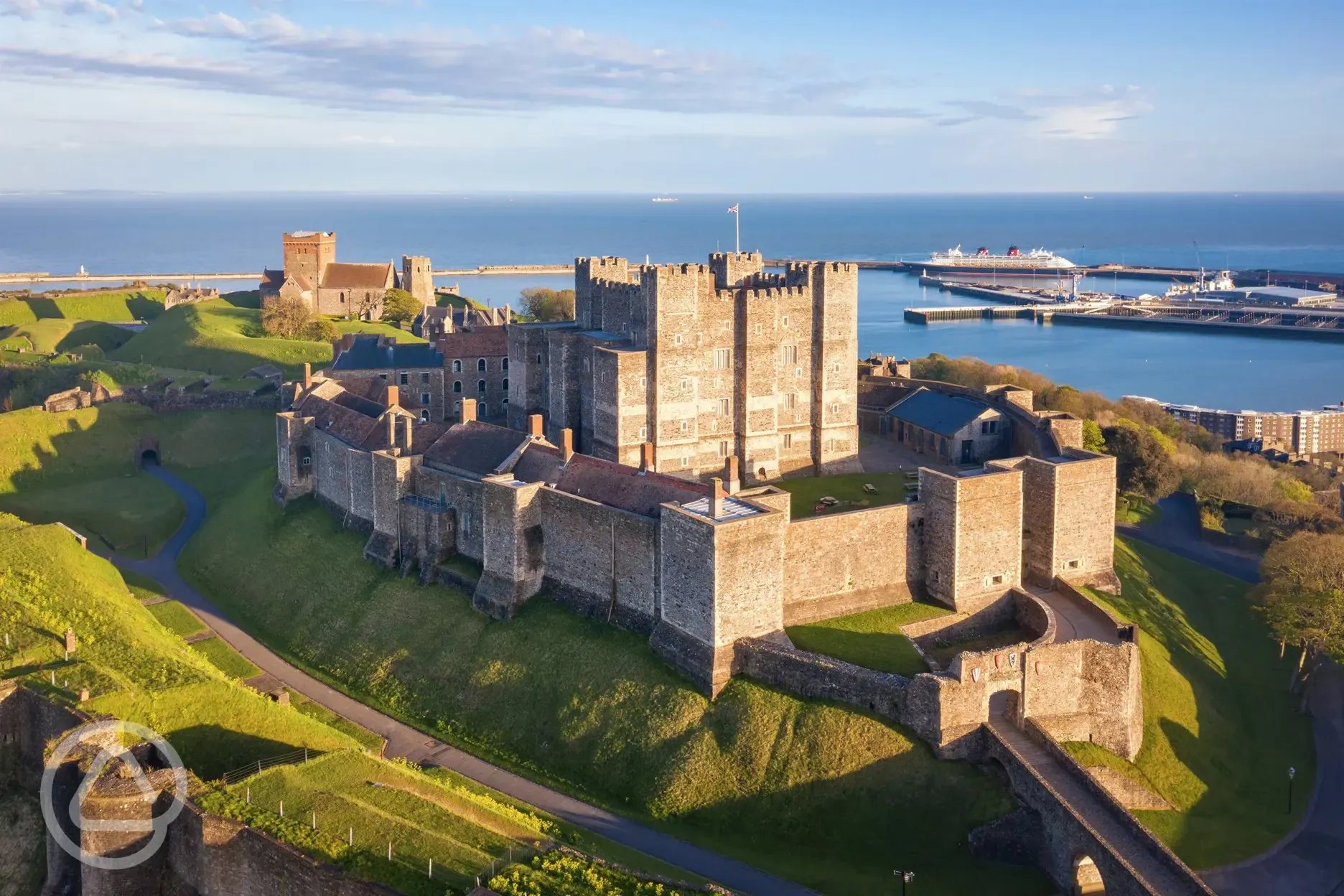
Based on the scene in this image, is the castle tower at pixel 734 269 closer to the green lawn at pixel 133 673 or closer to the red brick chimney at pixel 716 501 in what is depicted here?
the red brick chimney at pixel 716 501

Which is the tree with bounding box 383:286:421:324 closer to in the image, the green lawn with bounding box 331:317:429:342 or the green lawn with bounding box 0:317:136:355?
the green lawn with bounding box 331:317:429:342

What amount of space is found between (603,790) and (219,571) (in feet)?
81.1

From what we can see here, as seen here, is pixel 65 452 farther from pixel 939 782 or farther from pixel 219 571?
pixel 939 782

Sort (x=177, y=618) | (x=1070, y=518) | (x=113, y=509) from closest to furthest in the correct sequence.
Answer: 1. (x=1070, y=518)
2. (x=177, y=618)
3. (x=113, y=509)

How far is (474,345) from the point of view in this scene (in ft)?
208

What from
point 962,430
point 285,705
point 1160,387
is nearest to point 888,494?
point 962,430

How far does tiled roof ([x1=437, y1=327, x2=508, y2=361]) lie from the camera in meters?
63.0

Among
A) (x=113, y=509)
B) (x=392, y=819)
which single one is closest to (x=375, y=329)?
(x=113, y=509)

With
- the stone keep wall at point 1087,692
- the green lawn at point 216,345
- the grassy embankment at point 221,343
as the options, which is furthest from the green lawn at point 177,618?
the stone keep wall at point 1087,692

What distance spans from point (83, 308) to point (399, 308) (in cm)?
3250

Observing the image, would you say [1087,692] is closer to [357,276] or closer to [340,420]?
[340,420]

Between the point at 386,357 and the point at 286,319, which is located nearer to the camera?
the point at 386,357

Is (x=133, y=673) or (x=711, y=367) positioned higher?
(x=711, y=367)

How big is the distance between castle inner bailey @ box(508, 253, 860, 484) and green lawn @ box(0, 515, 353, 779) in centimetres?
1773
